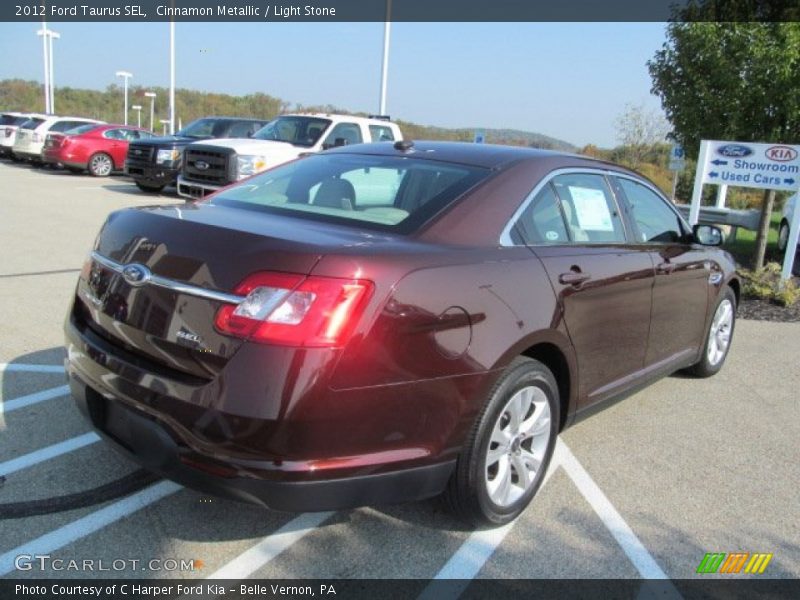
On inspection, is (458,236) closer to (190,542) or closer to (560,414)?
(560,414)

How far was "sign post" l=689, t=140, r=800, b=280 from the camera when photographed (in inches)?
359

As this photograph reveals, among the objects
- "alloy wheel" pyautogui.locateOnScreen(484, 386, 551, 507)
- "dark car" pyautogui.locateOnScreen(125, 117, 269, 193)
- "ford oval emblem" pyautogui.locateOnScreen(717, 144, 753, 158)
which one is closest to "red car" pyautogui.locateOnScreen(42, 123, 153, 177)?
"dark car" pyautogui.locateOnScreen(125, 117, 269, 193)

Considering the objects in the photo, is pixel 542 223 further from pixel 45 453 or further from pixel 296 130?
pixel 296 130

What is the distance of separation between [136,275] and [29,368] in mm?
2451

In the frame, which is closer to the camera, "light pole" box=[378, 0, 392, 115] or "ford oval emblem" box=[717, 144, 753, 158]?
"ford oval emblem" box=[717, 144, 753, 158]

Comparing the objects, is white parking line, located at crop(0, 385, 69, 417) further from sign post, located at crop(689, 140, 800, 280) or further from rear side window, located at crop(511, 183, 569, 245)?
sign post, located at crop(689, 140, 800, 280)

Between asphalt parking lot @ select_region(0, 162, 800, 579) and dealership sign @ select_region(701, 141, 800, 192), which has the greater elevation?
dealership sign @ select_region(701, 141, 800, 192)

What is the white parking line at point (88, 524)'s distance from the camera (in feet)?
8.75

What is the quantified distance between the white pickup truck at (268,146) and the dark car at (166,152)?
2369mm

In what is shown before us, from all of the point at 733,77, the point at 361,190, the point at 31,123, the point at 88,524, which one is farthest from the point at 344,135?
the point at 31,123

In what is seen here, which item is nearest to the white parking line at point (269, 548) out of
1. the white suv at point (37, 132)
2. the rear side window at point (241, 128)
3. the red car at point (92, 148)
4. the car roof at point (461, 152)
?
the car roof at point (461, 152)

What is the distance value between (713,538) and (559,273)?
4.57 feet

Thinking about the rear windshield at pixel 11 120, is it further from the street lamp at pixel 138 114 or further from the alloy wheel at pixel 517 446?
the street lamp at pixel 138 114

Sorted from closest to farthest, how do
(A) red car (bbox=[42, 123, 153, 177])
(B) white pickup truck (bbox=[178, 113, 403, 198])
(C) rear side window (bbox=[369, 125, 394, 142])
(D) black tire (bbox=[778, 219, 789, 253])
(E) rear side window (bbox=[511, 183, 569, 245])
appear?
(E) rear side window (bbox=[511, 183, 569, 245])
(B) white pickup truck (bbox=[178, 113, 403, 198])
(D) black tire (bbox=[778, 219, 789, 253])
(C) rear side window (bbox=[369, 125, 394, 142])
(A) red car (bbox=[42, 123, 153, 177])
